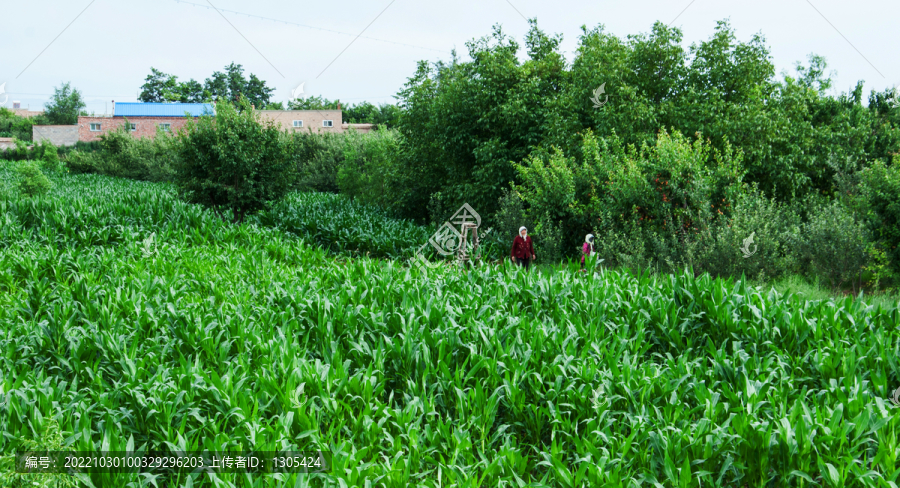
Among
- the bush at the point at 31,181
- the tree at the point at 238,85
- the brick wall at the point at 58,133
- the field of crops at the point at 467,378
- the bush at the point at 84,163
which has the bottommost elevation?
the field of crops at the point at 467,378

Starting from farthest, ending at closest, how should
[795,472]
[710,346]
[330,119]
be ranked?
1. [330,119]
2. [710,346]
3. [795,472]

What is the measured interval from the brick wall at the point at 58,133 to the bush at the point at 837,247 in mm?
73126

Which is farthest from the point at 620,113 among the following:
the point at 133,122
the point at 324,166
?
the point at 133,122

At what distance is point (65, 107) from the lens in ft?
274

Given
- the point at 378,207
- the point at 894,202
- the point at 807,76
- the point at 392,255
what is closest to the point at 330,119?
the point at 378,207

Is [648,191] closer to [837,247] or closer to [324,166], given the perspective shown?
[837,247]

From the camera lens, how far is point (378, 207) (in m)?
23.6

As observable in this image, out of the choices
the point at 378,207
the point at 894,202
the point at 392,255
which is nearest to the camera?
the point at 894,202

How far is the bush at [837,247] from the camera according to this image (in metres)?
9.76

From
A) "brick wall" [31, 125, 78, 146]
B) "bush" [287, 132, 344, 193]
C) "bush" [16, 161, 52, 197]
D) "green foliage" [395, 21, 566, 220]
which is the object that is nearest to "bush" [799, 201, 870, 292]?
"green foliage" [395, 21, 566, 220]

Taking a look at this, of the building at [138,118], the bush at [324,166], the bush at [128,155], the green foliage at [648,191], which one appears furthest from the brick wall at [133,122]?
the green foliage at [648,191]

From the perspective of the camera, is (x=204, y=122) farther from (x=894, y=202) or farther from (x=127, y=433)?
(x=894, y=202)

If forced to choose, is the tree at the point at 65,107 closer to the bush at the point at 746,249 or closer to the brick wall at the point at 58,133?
the brick wall at the point at 58,133

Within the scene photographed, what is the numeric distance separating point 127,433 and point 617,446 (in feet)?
12.3
